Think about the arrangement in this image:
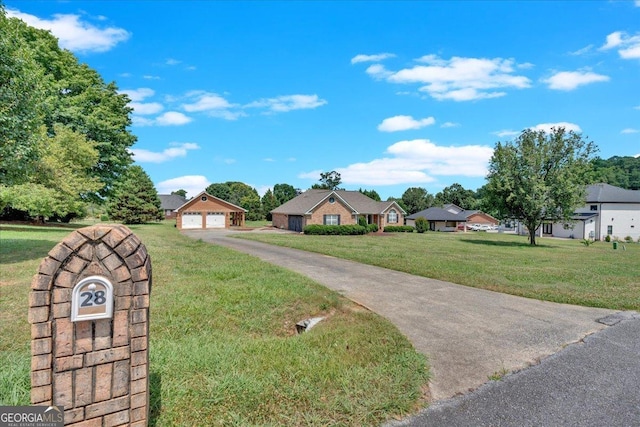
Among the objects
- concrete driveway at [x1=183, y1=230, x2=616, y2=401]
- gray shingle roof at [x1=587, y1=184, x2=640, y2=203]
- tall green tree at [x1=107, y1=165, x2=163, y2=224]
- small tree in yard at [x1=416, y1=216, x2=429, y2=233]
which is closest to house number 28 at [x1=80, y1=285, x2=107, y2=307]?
concrete driveway at [x1=183, y1=230, x2=616, y2=401]

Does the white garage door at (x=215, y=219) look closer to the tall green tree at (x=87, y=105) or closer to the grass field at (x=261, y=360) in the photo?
the tall green tree at (x=87, y=105)

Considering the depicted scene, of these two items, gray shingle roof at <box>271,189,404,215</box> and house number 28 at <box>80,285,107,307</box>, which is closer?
house number 28 at <box>80,285,107,307</box>

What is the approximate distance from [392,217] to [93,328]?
41378 millimetres

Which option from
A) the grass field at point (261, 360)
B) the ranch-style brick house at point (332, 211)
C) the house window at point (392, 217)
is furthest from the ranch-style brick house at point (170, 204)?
the grass field at point (261, 360)

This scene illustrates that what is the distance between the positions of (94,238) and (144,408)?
135 centimetres

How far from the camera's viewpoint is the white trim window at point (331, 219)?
1401 inches

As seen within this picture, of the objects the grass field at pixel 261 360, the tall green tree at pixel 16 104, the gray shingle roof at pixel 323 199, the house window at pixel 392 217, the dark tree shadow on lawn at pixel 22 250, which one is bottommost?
the grass field at pixel 261 360

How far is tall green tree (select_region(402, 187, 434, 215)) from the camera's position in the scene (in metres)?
67.1

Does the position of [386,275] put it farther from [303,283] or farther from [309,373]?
[309,373]

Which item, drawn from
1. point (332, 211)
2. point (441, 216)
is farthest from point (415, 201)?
point (332, 211)

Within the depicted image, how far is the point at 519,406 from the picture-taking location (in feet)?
11.4

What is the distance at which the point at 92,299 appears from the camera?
232 cm

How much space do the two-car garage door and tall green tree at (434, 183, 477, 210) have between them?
5103 cm

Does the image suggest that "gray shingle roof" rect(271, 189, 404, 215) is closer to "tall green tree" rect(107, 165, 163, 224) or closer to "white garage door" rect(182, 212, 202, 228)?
"white garage door" rect(182, 212, 202, 228)
